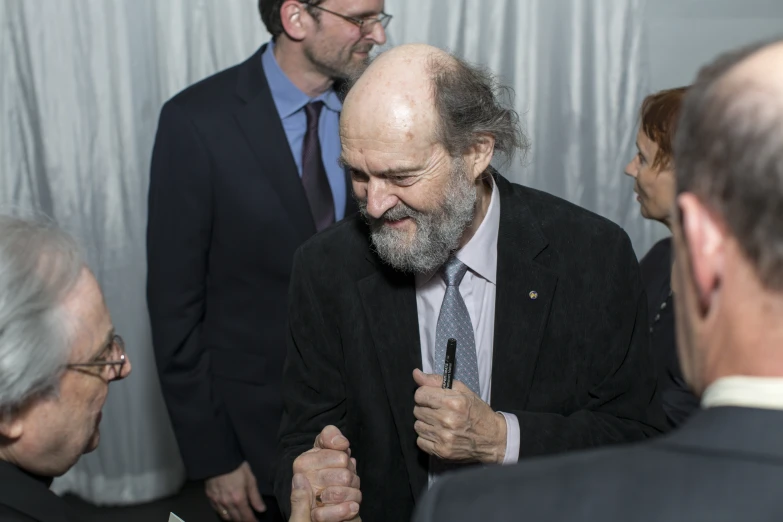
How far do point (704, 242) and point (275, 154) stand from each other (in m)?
1.88

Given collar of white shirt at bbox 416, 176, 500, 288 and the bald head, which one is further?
collar of white shirt at bbox 416, 176, 500, 288

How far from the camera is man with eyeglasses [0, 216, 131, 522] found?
126 cm

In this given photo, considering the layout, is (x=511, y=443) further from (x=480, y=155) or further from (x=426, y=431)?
(x=480, y=155)

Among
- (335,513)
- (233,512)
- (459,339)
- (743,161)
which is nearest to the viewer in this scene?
(743,161)

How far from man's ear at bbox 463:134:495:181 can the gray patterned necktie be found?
27cm

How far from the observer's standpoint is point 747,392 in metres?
0.82

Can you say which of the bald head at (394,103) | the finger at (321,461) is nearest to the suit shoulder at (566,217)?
the bald head at (394,103)

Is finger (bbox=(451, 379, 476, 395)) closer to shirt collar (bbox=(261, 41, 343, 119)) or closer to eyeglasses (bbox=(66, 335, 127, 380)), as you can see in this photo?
eyeglasses (bbox=(66, 335, 127, 380))

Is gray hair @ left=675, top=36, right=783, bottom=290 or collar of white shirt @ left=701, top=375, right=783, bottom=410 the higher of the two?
gray hair @ left=675, top=36, right=783, bottom=290

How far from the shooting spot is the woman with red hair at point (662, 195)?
98.0 inches

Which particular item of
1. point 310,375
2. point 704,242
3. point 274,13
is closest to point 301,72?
point 274,13

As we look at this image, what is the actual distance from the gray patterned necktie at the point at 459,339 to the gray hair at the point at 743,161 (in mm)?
1080

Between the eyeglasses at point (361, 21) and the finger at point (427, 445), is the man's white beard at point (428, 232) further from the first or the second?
the eyeglasses at point (361, 21)

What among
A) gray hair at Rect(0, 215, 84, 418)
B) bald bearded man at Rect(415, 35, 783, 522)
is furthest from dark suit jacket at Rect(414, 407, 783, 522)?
gray hair at Rect(0, 215, 84, 418)
